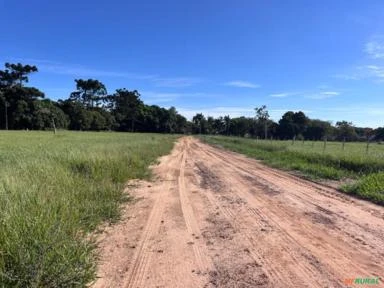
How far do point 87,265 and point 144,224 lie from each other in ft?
8.67

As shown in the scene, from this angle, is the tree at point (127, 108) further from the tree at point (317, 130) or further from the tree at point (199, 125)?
the tree at point (317, 130)

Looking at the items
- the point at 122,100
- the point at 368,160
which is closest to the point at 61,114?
the point at 122,100

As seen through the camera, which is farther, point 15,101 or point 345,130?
point 345,130

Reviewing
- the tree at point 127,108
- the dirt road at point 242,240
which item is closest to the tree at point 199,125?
the tree at point 127,108

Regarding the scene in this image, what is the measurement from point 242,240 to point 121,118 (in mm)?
120030

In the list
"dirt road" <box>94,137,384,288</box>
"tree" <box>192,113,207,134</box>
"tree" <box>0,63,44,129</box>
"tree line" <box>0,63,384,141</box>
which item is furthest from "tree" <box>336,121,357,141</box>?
"dirt road" <box>94,137,384,288</box>

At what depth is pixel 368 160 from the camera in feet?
51.3

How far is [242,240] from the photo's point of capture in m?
5.81

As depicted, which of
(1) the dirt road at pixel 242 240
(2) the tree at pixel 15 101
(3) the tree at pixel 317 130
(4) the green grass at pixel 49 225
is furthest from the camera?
(3) the tree at pixel 317 130

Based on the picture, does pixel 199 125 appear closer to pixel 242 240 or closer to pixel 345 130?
pixel 345 130

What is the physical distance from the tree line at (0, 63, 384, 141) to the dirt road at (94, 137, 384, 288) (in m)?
70.0

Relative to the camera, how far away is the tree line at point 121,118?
3093 inches

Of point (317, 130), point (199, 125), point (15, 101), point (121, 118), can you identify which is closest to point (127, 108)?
point (121, 118)

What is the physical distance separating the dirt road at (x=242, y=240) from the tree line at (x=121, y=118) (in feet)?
230
